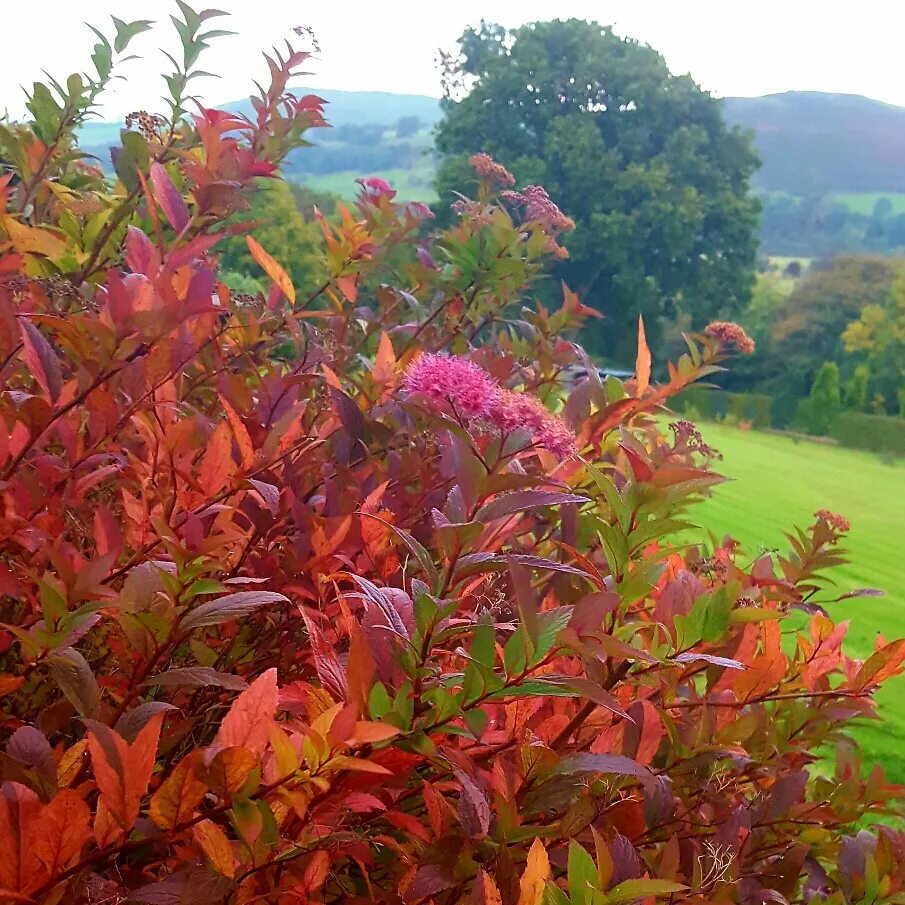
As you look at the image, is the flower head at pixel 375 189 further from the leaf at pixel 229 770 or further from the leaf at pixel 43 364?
the leaf at pixel 229 770

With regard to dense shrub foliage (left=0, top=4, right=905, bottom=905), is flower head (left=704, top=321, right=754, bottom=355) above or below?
above

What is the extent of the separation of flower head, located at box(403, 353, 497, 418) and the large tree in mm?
15719

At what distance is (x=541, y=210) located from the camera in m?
1.71

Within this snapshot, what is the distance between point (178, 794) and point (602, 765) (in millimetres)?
289

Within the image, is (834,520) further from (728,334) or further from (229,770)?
(229,770)

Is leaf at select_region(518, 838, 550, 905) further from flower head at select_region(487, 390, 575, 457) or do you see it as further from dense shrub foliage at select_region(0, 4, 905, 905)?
flower head at select_region(487, 390, 575, 457)

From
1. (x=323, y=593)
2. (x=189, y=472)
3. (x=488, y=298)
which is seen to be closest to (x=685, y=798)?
(x=323, y=593)

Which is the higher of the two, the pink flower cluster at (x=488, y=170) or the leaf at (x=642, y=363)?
the pink flower cluster at (x=488, y=170)

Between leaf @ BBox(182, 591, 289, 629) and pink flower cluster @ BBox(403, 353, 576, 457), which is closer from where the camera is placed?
leaf @ BBox(182, 591, 289, 629)

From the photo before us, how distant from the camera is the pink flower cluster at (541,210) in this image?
1.69 meters

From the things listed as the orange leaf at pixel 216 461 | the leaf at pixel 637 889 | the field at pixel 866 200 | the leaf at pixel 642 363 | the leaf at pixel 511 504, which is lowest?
the leaf at pixel 637 889

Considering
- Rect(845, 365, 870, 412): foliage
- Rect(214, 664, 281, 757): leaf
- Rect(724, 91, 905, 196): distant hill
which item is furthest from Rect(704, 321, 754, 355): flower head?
Rect(724, 91, 905, 196): distant hill

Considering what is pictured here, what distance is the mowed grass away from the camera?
3.21 m

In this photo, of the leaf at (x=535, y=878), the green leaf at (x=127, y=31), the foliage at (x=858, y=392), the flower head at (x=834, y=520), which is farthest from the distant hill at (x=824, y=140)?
the leaf at (x=535, y=878)
